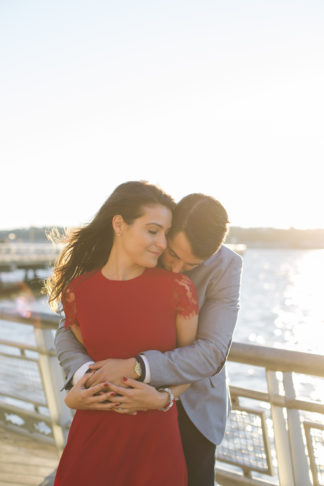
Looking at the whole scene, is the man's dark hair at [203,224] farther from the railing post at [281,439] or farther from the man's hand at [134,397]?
the railing post at [281,439]

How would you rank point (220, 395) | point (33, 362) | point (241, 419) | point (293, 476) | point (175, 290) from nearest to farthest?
point (175, 290), point (220, 395), point (293, 476), point (241, 419), point (33, 362)

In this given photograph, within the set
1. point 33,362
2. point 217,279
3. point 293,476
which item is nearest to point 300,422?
point 293,476

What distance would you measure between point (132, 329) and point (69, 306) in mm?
358

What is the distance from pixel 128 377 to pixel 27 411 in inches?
105

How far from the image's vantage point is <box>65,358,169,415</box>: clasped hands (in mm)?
1600

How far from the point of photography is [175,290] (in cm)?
172

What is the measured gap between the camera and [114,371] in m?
1.62

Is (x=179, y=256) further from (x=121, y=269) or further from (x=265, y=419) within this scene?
(x=265, y=419)

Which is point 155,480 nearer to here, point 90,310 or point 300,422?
point 90,310

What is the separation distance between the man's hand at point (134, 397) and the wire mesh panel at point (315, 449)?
3.63 feet

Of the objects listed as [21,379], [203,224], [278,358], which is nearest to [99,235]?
[203,224]

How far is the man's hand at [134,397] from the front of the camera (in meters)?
1.59

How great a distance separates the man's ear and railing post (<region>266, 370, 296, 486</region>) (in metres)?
1.16

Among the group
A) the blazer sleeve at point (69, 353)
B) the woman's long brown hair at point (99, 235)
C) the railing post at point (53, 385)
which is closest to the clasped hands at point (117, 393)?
the blazer sleeve at point (69, 353)
